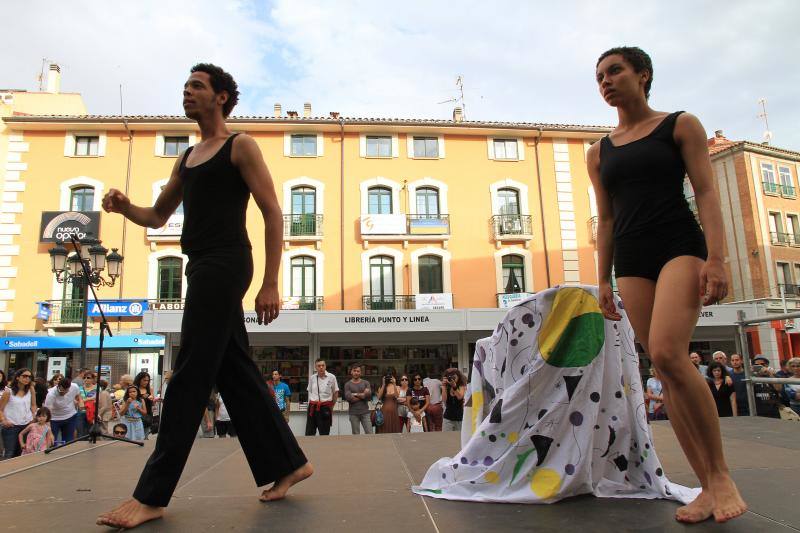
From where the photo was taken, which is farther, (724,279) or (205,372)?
(205,372)

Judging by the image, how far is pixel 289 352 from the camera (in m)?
18.7

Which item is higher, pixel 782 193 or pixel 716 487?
pixel 782 193

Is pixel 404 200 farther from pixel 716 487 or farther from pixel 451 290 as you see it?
pixel 716 487

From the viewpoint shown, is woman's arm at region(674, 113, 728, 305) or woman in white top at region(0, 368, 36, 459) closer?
woman's arm at region(674, 113, 728, 305)

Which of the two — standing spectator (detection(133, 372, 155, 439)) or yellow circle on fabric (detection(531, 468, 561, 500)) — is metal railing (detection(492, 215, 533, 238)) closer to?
standing spectator (detection(133, 372, 155, 439))

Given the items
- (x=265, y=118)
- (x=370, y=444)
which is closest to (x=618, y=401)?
(x=370, y=444)

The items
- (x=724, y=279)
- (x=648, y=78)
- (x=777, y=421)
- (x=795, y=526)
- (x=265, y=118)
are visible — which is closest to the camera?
(x=795, y=526)

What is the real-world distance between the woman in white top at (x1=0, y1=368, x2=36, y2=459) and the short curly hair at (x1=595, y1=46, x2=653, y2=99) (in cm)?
944

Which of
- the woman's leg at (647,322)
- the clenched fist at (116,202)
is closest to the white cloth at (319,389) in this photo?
the clenched fist at (116,202)

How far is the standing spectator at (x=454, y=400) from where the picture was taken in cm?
910

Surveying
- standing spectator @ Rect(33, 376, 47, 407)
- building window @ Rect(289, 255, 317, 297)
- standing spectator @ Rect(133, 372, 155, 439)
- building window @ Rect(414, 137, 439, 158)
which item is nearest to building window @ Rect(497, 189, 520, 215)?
building window @ Rect(414, 137, 439, 158)

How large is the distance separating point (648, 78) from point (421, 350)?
55.8 ft

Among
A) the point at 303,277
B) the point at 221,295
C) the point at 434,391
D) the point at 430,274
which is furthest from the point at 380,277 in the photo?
the point at 221,295

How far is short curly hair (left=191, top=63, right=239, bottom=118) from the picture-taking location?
2.83 metres
